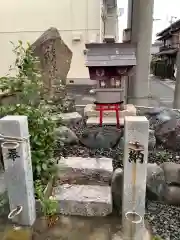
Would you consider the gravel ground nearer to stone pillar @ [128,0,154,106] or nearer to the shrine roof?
the shrine roof

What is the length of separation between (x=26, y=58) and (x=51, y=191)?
1806 mm

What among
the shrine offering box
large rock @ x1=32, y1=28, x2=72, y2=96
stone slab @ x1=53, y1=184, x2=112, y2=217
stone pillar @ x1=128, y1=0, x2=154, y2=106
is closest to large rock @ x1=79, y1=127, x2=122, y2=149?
the shrine offering box

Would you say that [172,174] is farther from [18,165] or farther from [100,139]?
[18,165]

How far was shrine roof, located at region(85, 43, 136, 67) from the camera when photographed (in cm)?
477

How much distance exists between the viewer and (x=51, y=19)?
12.2 metres

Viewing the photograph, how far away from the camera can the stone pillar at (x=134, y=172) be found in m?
2.14

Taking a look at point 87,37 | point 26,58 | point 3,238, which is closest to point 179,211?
point 3,238

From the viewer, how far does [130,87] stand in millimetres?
8273

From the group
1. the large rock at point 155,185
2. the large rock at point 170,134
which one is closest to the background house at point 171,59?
the large rock at point 170,134

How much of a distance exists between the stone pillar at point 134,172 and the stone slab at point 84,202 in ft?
1.26

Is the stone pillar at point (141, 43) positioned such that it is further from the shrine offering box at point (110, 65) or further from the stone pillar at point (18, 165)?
the stone pillar at point (18, 165)

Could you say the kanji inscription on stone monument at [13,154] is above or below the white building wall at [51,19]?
below

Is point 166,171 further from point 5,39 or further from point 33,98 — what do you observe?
point 5,39

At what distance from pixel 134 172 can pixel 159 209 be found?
2.88 ft
